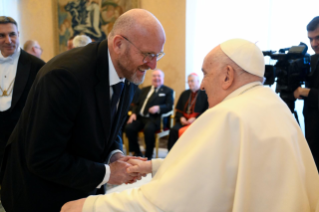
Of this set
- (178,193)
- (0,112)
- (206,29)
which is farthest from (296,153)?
(206,29)

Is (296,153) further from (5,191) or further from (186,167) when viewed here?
(5,191)

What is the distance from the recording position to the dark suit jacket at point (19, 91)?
3059 mm

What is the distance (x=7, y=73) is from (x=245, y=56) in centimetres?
275

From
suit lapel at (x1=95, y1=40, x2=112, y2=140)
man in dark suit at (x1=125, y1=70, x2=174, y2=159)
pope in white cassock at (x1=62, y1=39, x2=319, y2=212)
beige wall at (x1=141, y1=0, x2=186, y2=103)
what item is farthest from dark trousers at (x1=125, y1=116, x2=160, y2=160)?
pope in white cassock at (x1=62, y1=39, x2=319, y2=212)

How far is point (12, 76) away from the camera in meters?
3.27

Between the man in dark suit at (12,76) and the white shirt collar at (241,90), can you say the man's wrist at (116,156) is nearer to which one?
the white shirt collar at (241,90)

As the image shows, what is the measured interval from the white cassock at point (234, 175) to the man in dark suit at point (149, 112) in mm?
4587

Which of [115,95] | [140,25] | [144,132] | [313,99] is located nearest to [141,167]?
[115,95]

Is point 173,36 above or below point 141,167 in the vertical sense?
above

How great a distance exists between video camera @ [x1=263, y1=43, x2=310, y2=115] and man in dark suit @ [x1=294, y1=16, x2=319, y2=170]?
8 cm

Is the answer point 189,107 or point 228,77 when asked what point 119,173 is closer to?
point 228,77

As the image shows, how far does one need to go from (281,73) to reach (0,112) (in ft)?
9.89

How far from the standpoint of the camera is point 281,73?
319cm

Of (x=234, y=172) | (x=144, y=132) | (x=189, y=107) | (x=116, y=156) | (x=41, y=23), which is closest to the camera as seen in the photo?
(x=234, y=172)
